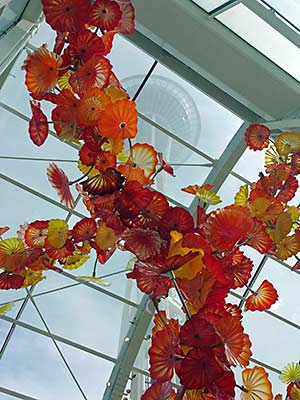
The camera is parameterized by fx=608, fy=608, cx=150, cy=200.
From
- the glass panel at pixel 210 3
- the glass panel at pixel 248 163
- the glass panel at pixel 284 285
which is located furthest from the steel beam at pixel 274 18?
the glass panel at pixel 284 285

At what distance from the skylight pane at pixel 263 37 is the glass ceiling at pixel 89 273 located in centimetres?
186

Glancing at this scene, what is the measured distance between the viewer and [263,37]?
9078mm

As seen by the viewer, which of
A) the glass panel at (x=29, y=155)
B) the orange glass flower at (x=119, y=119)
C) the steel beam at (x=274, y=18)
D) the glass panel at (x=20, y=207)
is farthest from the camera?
the glass panel at (x=20, y=207)

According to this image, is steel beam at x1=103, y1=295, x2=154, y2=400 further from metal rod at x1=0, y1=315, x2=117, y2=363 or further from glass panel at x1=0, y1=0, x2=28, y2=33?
glass panel at x1=0, y1=0, x2=28, y2=33

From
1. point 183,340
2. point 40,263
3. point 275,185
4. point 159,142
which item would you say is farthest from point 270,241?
point 159,142

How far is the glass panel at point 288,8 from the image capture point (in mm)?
8188

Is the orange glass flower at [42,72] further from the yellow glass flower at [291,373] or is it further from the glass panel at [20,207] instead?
the glass panel at [20,207]

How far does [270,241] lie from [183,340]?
0.59 meters

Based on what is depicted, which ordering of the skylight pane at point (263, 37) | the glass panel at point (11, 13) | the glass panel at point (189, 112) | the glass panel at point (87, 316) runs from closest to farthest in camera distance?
1. the glass panel at point (11, 13)
2. the skylight pane at point (263, 37)
3. the glass panel at point (189, 112)
4. the glass panel at point (87, 316)

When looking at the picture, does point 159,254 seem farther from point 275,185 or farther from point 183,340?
point 275,185

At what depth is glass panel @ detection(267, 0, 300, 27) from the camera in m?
8.19

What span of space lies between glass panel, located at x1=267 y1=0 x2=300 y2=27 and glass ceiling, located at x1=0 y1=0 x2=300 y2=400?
2.72 metres

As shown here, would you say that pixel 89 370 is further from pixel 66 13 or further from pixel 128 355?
pixel 66 13

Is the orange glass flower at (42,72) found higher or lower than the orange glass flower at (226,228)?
higher
